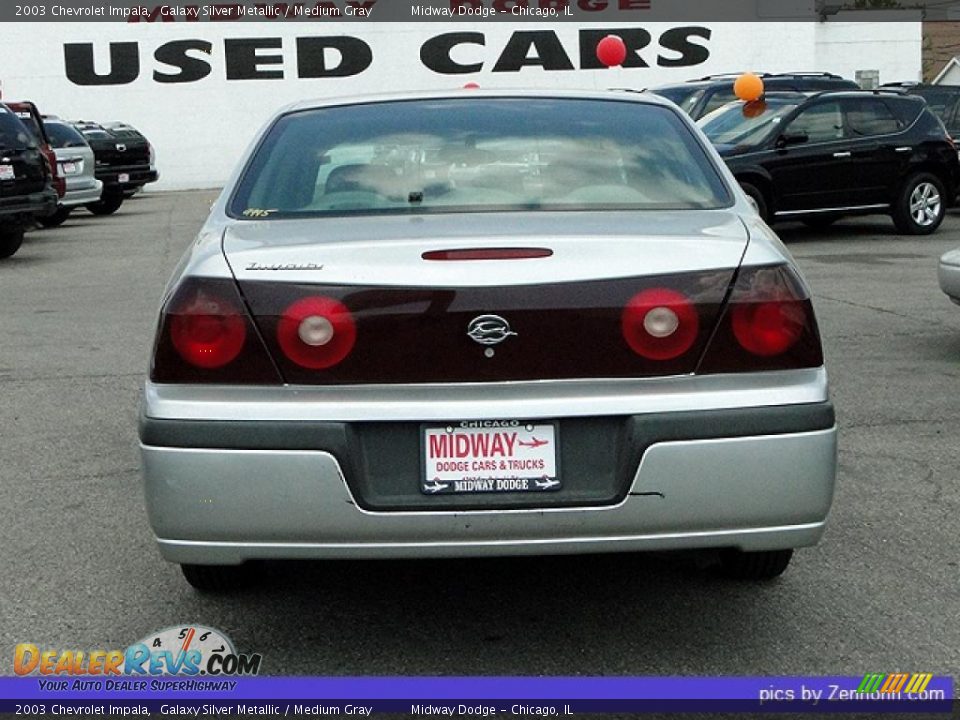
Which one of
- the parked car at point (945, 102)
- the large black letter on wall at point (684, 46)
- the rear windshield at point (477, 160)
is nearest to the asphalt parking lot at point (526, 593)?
the rear windshield at point (477, 160)

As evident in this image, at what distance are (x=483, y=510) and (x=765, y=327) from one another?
0.84 m

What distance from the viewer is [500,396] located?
3785 millimetres

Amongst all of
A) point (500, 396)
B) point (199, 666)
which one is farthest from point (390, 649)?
point (500, 396)

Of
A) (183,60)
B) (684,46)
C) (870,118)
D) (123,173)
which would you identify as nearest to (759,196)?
(870,118)

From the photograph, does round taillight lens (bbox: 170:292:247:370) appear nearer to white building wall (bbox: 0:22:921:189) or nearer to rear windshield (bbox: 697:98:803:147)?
rear windshield (bbox: 697:98:803:147)

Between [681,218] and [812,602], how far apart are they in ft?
4.05

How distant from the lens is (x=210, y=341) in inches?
152

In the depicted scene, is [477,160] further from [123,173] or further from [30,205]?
[123,173]

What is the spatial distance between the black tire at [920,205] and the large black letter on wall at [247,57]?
25559mm

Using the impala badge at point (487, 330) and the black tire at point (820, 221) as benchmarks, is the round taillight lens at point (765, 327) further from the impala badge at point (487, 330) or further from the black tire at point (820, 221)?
the black tire at point (820, 221)

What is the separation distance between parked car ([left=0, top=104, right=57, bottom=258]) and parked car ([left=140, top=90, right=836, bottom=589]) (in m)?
13.3

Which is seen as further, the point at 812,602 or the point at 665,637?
the point at 812,602

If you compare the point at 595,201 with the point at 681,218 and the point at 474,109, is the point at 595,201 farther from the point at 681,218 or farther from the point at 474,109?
the point at 474,109

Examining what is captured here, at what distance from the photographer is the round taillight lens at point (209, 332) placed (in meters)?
3.85
